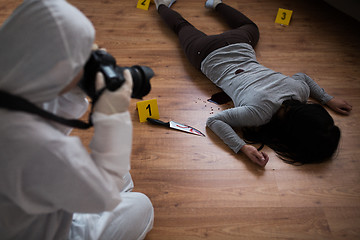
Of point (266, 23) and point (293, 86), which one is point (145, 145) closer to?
point (293, 86)

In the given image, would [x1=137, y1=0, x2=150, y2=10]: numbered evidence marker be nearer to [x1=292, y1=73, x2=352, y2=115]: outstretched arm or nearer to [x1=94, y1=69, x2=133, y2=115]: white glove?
[x1=292, y1=73, x2=352, y2=115]: outstretched arm

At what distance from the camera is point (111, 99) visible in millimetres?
623

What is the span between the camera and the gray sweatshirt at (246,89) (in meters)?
1.21

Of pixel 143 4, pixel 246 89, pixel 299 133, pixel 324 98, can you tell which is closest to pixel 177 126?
pixel 246 89

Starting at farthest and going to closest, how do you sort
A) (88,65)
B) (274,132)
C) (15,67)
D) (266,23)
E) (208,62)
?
(266,23)
(208,62)
(274,132)
(88,65)
(15,67)

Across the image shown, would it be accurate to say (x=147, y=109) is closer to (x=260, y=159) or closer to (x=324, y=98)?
(x=260, y=159)

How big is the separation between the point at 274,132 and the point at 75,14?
Answer: 958mm

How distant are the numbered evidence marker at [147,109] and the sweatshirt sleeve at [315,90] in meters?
0.73

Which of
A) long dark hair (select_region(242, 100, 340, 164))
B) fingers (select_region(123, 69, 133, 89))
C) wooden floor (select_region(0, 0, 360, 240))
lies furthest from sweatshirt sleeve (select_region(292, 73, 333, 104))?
fingers (select_region(123, 69, 133, 89))

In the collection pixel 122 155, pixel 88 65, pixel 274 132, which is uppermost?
pixel 88 65

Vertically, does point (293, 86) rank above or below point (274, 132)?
above

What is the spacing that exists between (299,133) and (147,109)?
0.67m

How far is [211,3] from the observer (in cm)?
187

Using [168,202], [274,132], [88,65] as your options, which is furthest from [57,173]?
[274,132]
